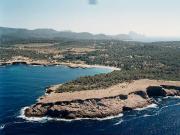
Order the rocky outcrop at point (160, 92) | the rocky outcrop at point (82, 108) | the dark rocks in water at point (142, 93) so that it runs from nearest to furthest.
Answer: the rocky outcrop at point (82, 108) → the dark rocks in water at point (142, 93) → the rocky outcrop at point (160, 92)

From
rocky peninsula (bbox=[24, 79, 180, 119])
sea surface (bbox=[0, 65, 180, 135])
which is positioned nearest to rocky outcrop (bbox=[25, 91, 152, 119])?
rocky peninsula (bbox=[24, 79, 180, 119])

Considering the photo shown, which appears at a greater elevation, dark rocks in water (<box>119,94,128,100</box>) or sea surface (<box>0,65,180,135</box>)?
dark rocks in water (<box>119,94,128,100</box>)

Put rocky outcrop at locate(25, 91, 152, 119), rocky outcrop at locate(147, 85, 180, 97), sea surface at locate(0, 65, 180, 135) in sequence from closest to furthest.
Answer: sea surface at locate(0, 65, 180, 135) < rocky outcrop at locate(25, 91, 152, 119) < rocky outcrop at locate(147, 85, 180, 97)

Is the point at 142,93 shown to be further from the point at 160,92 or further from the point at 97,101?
the point at 97,101

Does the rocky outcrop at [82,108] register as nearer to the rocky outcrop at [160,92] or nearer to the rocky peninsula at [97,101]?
the rocky peninsula at [97,101]

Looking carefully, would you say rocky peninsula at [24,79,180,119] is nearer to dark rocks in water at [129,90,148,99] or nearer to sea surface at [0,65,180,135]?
dark rocks in water at [129,90,148,99]

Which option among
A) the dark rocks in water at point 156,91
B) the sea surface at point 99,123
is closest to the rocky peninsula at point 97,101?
the dark rocks in water at point 156,91

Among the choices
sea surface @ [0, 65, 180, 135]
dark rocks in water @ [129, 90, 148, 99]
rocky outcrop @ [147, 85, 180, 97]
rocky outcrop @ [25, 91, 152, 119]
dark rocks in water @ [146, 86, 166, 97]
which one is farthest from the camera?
dark rocks in water @ [146, 86, 166, 97]

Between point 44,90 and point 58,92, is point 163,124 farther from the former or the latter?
point 44,90

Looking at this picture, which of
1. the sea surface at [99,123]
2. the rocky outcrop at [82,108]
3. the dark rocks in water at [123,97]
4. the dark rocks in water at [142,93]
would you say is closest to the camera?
the sea surface at [99,123]
